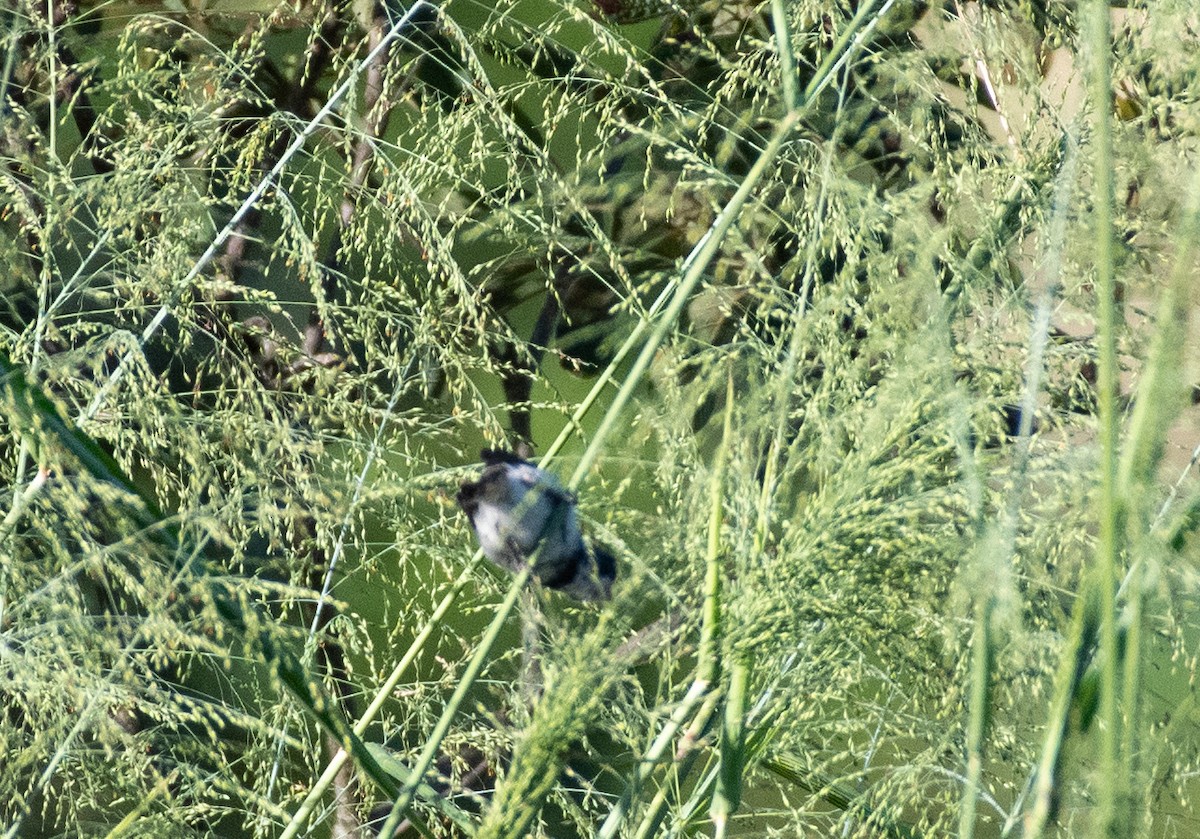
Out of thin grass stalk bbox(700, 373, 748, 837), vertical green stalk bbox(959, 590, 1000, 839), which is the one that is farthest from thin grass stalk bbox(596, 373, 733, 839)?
vertical green stalk bbox(959, 590, 1000, 839)

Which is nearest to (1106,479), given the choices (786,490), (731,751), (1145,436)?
(1145,436)

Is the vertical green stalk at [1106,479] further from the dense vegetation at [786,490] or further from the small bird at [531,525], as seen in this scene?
the small bird at [531,525]

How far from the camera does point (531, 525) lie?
408 millimetres

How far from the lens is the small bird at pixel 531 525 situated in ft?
1.34

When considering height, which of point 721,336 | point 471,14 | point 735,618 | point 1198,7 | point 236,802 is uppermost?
point 1198,7

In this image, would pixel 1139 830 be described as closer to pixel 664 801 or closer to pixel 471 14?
pixel 664 801

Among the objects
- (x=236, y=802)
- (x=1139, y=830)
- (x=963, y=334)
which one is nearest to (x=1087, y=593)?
(x=1139, y=830)

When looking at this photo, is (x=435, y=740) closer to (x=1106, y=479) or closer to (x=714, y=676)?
(x=714, y=676)

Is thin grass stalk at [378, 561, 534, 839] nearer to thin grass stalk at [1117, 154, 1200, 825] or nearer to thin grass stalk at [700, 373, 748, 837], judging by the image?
thin grass stalk at [700, 373, 748, 837]

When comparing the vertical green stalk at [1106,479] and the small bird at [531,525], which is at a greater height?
the vertical green stalk at [1106,479]

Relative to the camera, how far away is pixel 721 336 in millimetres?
1168

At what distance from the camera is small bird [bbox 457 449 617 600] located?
410 mm

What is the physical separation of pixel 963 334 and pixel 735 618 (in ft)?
1.00

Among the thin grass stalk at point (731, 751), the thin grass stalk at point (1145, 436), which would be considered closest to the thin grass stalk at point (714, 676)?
the thin grass stalk at point (731, 751)
